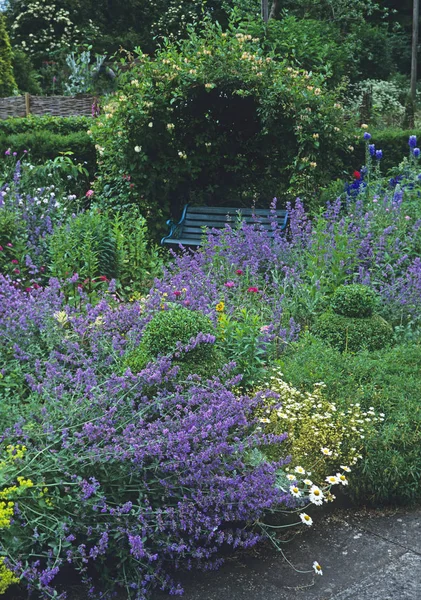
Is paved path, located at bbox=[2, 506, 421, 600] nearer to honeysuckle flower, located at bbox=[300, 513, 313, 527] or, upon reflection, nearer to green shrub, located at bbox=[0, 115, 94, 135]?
honeysuckle flower, located at bbox=[300, 513, 313, 527]

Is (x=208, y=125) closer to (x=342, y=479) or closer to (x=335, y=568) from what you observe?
(x=342, y=479)

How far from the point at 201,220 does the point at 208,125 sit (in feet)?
4.05

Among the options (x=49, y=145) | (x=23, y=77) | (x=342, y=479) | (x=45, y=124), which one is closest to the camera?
(x=342, y=479)

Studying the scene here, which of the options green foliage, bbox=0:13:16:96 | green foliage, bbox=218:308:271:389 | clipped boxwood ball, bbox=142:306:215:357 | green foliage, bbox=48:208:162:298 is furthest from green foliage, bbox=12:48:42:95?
clipped boxwood ball, bbox=142:306:215:357

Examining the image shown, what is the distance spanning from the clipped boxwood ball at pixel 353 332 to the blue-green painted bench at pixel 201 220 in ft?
10.1

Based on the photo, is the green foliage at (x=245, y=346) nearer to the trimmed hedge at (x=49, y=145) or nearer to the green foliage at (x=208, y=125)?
the green foliage at (x=208, y=125)

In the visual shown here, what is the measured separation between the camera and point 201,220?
26.9ft

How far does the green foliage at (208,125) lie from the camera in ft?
Answer: 25.5

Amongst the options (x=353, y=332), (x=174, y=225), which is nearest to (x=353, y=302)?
(x=353, y=332)

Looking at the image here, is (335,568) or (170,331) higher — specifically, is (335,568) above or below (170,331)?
below

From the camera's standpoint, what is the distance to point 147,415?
3.25m

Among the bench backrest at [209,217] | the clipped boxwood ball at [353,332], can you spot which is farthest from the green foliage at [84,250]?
the clipped boxwood ball at [353,332]

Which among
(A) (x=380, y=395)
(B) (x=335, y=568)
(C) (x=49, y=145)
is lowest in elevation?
(B) (x=335, y=568)

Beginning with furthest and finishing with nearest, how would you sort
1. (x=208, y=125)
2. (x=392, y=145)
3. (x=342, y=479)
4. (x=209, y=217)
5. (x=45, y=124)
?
(x=45, y=124) → (x=392, y=145) → (x=208, y=125) → (x=209, y=217) → (x=342, y=479)
